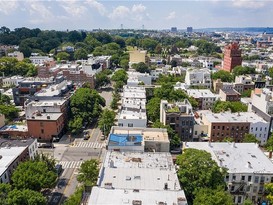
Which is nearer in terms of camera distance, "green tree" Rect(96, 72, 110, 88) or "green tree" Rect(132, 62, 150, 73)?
"green tree" Rect(96, 72, 110, 88)

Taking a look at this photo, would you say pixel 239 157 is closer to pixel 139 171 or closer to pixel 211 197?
pixel 211 197

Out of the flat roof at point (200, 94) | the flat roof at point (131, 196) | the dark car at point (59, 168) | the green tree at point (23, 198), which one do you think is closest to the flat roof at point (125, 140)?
the flat roof at point (131, 196)

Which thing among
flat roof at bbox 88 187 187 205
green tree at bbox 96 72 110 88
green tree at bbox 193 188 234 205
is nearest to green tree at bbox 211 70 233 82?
green tree at bbox 96 72 110 88

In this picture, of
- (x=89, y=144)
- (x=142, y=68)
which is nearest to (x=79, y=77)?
Answer: (x=142, y=68)

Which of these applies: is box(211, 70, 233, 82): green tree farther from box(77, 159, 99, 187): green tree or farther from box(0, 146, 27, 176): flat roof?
box(0, 146, 27, 176): flat roof

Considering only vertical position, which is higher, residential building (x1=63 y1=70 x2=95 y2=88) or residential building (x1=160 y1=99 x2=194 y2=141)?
residential building (x1=63 y1=70 x2=95 y2=88)

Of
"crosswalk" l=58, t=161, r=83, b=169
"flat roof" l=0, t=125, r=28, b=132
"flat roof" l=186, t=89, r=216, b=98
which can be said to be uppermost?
"flat roof" l=186, t=89, r=216, b=98
